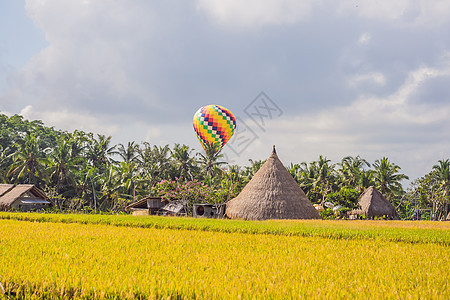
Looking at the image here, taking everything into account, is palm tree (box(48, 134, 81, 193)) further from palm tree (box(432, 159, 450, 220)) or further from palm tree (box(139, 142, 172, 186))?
palm tree (box(432, 159, 450, 220))

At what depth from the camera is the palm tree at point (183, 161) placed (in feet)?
111

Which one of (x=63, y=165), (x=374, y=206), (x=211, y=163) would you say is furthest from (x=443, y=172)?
(x=63, y=165)

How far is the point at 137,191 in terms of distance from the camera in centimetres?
3064

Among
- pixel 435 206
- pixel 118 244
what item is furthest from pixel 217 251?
pixel 435 206

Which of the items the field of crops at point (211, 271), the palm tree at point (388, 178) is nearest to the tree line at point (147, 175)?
the palm tree at point (388, 178)

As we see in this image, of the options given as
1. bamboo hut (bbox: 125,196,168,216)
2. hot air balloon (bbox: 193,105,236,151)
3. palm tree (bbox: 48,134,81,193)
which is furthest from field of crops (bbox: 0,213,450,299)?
palm tree (bbox: 48,134,81,193)

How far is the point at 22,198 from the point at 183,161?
13.0 metres

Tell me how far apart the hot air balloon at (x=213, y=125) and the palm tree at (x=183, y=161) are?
633 centimetres

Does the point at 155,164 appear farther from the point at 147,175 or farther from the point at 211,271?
the point at 211,271

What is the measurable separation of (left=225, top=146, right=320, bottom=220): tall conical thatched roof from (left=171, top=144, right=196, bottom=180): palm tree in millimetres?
14469

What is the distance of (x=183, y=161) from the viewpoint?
1330 inches

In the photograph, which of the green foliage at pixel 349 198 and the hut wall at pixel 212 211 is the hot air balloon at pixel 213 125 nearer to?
the hut wall at pixel 212 211

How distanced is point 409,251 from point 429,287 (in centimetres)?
385

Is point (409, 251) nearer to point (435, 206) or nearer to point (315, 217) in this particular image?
point (315, 217)
